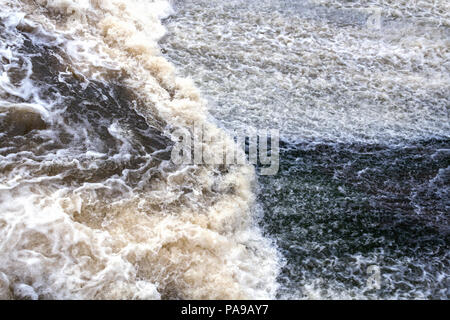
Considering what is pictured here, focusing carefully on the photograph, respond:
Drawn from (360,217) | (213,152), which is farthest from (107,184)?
(360,217)

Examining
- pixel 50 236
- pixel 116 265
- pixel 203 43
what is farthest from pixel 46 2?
pixel 116 265

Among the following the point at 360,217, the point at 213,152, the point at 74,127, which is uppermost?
the point at 74,127

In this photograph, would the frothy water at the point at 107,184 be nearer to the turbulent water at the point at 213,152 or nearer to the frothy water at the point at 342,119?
the turbulent water at the point at 213,152

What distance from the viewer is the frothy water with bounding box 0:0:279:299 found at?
3.88m

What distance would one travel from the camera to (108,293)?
374cm

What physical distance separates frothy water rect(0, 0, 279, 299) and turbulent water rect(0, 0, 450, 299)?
0.02 metres

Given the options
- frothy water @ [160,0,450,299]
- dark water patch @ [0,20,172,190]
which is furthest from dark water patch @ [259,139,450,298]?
dark water patch @ [0,20,172,190]

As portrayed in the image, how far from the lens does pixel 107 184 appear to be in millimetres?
4672

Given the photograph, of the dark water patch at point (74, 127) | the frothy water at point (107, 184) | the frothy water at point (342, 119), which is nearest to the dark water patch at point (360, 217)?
the frothy water at point (342, 119)

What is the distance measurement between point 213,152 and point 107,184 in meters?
1.37

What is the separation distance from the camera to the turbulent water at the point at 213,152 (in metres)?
4.02

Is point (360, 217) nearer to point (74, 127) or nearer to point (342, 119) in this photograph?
point (342, 119)

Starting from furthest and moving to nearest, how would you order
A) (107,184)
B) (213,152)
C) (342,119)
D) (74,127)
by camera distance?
(342,119)
(213,152)
(74,127)
(107,184)
